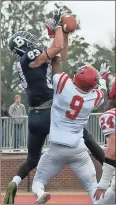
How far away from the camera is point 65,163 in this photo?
6559mm

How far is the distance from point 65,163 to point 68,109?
0.67 metres

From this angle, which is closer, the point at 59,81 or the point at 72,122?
the point at 59,81

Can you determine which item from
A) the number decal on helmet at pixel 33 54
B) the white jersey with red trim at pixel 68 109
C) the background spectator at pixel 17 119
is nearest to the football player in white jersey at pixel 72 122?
the white jersey with red trim at pixel 68 109

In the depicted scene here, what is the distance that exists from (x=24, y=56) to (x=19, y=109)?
8035 mm

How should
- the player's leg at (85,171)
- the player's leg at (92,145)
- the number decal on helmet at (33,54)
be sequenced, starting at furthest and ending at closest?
the player's leg at (92,145), the number decal on helmet at (33,54), the player's leg at (85,171)

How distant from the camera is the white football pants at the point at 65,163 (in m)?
6.45

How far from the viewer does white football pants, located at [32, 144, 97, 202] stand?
6.45 metres

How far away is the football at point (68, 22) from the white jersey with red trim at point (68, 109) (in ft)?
2.38

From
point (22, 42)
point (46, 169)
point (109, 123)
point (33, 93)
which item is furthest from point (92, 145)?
point (109, 123)

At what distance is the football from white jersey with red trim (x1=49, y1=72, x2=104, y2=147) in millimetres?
725

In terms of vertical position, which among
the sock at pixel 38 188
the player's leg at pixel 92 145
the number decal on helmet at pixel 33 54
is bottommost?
the sock at pixel 38 188

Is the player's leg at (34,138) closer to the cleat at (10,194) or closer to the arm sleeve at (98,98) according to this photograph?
the cleat at (10,194)

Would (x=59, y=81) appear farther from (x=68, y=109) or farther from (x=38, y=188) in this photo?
(x=38, y=188)

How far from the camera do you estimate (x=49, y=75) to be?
22.9 ft
